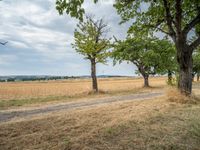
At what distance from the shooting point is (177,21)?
1373 cm

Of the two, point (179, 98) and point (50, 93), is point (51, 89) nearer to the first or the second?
point (50, 93)

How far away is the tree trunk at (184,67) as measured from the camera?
45.6 feet

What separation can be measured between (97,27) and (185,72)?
16427mm

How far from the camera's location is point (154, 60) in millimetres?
35625

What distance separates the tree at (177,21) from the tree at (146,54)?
18.3 meters

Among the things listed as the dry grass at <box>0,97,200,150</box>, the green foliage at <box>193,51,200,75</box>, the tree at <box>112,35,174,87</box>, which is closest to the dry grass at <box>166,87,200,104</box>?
the dry grass at <box>0,97,200,150</box>

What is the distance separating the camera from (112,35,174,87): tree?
115 feet

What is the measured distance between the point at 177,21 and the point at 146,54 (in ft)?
69.5

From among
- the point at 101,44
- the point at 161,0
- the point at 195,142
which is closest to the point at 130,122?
the point at 195,142

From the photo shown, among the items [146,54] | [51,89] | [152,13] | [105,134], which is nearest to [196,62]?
[146,54]

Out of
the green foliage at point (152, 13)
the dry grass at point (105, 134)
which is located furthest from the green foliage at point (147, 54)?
the dry grass at point (105, 134)

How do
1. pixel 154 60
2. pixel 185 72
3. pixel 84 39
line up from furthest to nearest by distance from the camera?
pixel 154 60 < pixel 84 39 < pixel 185 72

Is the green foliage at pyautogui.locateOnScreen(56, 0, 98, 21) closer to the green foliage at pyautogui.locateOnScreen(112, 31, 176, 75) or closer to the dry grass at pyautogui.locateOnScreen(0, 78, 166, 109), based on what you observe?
the dry grass at pyautogui.locateOnScreen(0, 78, 166, 109)

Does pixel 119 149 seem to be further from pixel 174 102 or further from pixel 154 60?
pixel 154 60
